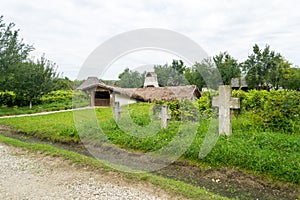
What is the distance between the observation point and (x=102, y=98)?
23984 millimetres

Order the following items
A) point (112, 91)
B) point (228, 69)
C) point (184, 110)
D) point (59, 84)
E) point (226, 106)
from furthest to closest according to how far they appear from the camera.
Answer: point (228, 69)
point (59, 84)
point (112, 91)
point (184, 110)
point (226, 106)

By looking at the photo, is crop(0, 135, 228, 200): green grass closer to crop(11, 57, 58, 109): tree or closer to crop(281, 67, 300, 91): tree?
crop(11, 57, 58, 109): tree

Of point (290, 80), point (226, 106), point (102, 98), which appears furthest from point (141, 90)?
point (290, 80)

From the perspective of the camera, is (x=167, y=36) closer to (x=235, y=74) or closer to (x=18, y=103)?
(x=18, y=103)

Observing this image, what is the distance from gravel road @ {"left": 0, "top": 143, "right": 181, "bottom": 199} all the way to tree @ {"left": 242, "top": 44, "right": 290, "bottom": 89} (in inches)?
1052

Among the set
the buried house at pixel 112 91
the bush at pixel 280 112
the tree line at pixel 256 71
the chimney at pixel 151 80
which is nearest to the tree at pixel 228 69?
the tree line at pixel 256 71

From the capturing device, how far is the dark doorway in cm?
2353

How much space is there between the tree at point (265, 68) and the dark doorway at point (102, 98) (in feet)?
57.5

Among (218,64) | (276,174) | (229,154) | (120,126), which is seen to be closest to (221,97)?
(229,154)

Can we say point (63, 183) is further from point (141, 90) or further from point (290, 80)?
point (290, 80)

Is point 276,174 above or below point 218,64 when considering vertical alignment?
below

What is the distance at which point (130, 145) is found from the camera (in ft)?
23.1

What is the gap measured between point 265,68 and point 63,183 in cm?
2862

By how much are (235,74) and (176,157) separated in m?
26.4
